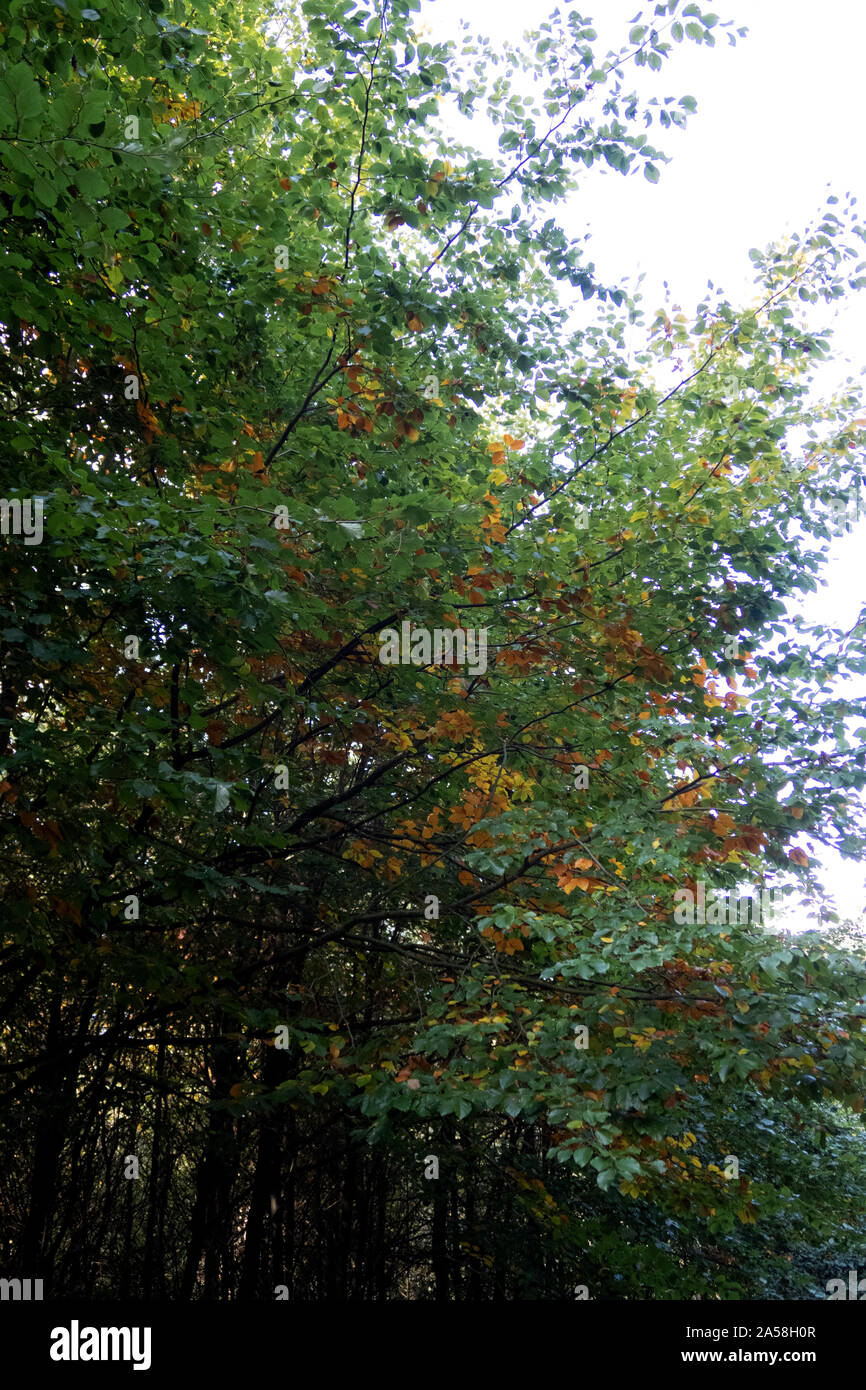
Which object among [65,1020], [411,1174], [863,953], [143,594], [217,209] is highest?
[217,209]

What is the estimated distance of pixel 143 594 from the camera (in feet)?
13.1

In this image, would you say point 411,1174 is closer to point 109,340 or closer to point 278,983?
point 278,983

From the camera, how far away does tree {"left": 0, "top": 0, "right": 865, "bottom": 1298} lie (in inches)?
165

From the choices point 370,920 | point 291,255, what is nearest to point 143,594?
point 291,255

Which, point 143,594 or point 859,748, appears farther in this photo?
point 859,748

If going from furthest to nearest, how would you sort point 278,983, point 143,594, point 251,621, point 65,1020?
point 278,983
point 65,1020
point 143,594
point 251,621

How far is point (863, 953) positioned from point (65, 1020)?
256 inches

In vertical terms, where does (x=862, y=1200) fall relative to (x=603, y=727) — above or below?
below

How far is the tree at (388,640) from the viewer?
4184mm

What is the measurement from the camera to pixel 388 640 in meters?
5.64

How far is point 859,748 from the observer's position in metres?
5.41

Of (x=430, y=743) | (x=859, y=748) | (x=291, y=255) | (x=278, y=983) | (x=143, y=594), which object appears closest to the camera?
(x=143, y=594)

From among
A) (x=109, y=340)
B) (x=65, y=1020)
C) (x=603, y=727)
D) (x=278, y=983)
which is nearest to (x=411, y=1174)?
(x=278, y=983)

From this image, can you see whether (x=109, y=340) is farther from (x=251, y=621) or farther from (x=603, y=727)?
(x=603, y=727)
